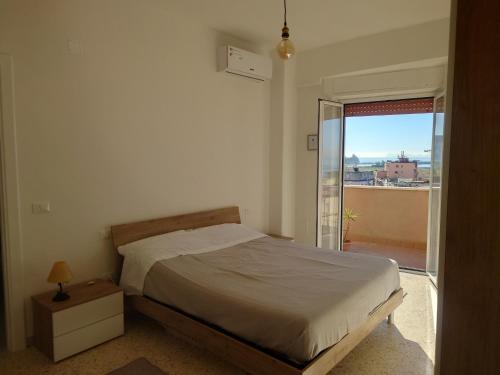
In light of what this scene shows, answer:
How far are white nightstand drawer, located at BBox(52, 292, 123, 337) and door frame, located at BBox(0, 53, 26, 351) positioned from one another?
0.46 meters

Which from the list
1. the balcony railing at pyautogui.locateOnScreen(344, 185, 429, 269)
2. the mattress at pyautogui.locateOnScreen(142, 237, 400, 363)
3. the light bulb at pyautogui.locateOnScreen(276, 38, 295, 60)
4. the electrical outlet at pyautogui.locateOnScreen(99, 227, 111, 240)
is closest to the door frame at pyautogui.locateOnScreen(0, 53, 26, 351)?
the electrical outlet at pyautogui.locateOnScreen(99, 227, 111, 240)

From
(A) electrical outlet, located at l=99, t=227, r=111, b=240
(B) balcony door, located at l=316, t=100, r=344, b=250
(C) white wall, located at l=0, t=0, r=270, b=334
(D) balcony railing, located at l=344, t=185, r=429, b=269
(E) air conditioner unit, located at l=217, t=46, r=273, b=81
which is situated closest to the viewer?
(C) white wall, located at l=0, t=0, r=270, b=334

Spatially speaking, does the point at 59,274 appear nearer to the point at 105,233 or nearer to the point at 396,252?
the point at 105,233

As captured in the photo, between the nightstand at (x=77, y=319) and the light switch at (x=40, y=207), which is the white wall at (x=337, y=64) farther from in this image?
the light switch at (x=40, y=207)

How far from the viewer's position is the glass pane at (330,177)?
480 centimetres

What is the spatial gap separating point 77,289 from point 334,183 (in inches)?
139

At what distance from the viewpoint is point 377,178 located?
698 cm

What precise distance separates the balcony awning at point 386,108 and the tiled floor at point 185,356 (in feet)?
10.2

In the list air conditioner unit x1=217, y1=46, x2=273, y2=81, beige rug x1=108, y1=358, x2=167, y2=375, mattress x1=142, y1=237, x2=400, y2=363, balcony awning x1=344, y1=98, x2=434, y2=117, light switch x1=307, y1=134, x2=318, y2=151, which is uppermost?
air conditioner unit x1=217, y1=46, x2=273, y2=81

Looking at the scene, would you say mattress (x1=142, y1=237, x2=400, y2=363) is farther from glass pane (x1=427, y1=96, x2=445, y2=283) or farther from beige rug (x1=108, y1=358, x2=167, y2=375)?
glass pane (x1=427, y1=96, x2=445, y2=283)

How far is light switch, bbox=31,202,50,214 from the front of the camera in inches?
107

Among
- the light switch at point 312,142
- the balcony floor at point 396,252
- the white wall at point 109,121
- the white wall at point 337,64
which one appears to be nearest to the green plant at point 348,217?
the balcony floor at point 396,252

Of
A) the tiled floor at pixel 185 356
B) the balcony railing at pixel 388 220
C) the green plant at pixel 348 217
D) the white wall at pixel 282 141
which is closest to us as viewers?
the tiled floor at pixel 185 356

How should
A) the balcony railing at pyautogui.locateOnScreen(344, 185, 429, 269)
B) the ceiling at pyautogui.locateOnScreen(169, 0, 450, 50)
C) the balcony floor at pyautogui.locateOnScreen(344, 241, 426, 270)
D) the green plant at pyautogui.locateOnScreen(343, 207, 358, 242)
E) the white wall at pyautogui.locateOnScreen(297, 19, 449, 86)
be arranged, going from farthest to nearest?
the green plant at pyautogui.locateOnScreen(343, 207, 358, 242)
the balcony railing at pyautogui.locateOnScreen(344, 185, 429, 269)
the balcony floor at pyautogui.locateOnScreen(344, 241, 426, 270)
the white wall at pyautogui.locateOnScreen(297, 19, 449, 86)
the ceiling at pyautogui.locateOnScreen(169, 0, 450, 50)
